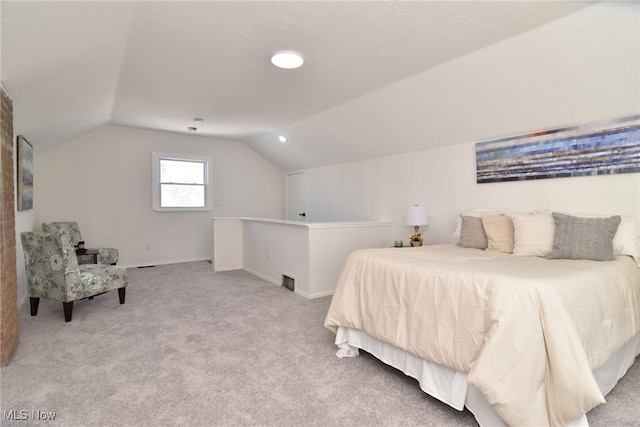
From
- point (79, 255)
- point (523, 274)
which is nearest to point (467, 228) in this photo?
point (523, 274)

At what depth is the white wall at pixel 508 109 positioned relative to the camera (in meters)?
2.23

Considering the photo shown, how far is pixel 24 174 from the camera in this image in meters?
3.60

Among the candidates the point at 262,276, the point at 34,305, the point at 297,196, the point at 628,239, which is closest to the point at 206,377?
the point at 34,305

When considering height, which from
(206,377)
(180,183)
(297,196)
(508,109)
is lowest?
(206,377)

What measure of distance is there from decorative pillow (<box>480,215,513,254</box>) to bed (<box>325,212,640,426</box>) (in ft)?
0.70

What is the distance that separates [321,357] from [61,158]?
5.29 m

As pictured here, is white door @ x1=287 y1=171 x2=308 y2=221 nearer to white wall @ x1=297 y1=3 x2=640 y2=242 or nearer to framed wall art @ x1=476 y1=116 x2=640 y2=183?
white wall @ x1=297 y1=3 x2=640 y2=242

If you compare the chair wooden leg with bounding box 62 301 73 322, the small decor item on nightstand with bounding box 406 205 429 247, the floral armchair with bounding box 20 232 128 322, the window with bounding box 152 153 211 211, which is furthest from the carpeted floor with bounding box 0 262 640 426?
the window with bounding box 152 153 211 211

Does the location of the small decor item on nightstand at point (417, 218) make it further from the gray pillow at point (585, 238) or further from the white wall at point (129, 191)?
the white wall at point (129, 191)

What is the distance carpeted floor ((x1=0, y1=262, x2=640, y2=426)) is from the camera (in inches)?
66.2

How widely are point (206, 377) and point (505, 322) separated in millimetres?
1795

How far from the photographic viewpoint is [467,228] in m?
3.13

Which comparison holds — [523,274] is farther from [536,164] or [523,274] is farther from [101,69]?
[101,69]

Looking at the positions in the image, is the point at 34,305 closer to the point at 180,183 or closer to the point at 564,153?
the point at 180,183
